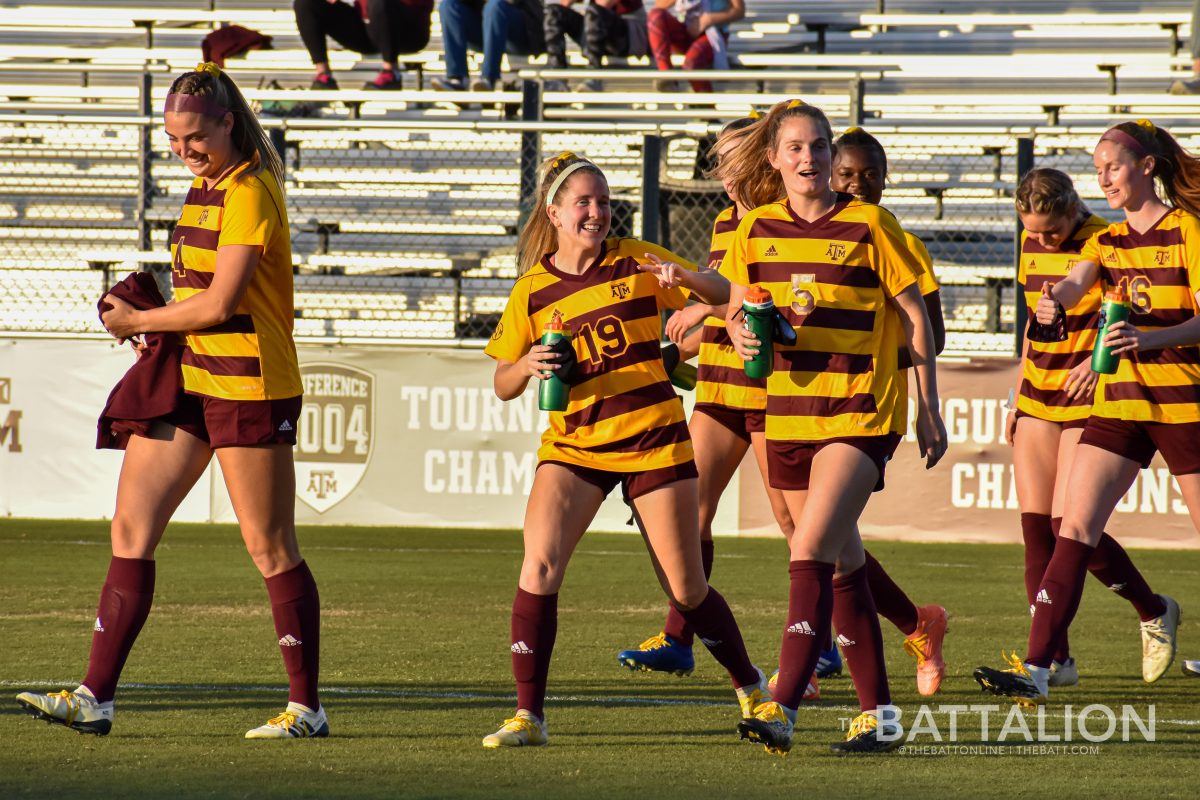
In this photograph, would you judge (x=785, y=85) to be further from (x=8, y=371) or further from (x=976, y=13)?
(x=8, y=371)

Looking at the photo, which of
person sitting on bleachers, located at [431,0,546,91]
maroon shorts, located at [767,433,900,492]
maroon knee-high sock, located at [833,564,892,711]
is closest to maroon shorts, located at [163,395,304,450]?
maroon shorts, located at [767,433,900,492]

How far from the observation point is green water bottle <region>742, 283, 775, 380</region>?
475 centimetres

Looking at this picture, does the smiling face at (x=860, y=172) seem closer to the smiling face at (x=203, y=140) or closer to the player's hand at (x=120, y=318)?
the smiling face at (x=203, y=140)

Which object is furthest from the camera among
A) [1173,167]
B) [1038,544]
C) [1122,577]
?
[1038,544]

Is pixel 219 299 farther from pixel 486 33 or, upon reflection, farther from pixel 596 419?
pixel 486 33

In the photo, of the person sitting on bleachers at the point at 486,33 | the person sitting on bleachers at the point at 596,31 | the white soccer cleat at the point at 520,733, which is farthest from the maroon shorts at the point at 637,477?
the person sitting on bleachers at the point at 596,31

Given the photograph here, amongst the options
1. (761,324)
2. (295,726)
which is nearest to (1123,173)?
(761,324)

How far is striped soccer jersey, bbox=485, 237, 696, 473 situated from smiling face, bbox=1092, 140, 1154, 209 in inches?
70.4

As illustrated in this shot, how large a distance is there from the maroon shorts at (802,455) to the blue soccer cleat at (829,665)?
1.45 metres

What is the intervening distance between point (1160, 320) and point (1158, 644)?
129 centimetres

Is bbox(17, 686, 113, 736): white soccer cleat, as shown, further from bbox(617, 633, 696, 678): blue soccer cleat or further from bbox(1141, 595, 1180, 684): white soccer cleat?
bbox(1141, 595, 1180, 684): white soccer cleat

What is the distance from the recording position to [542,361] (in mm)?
4855

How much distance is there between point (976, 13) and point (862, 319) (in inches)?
611

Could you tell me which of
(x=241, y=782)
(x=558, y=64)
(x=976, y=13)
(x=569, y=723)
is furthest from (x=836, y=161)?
(x=976, y=13)
